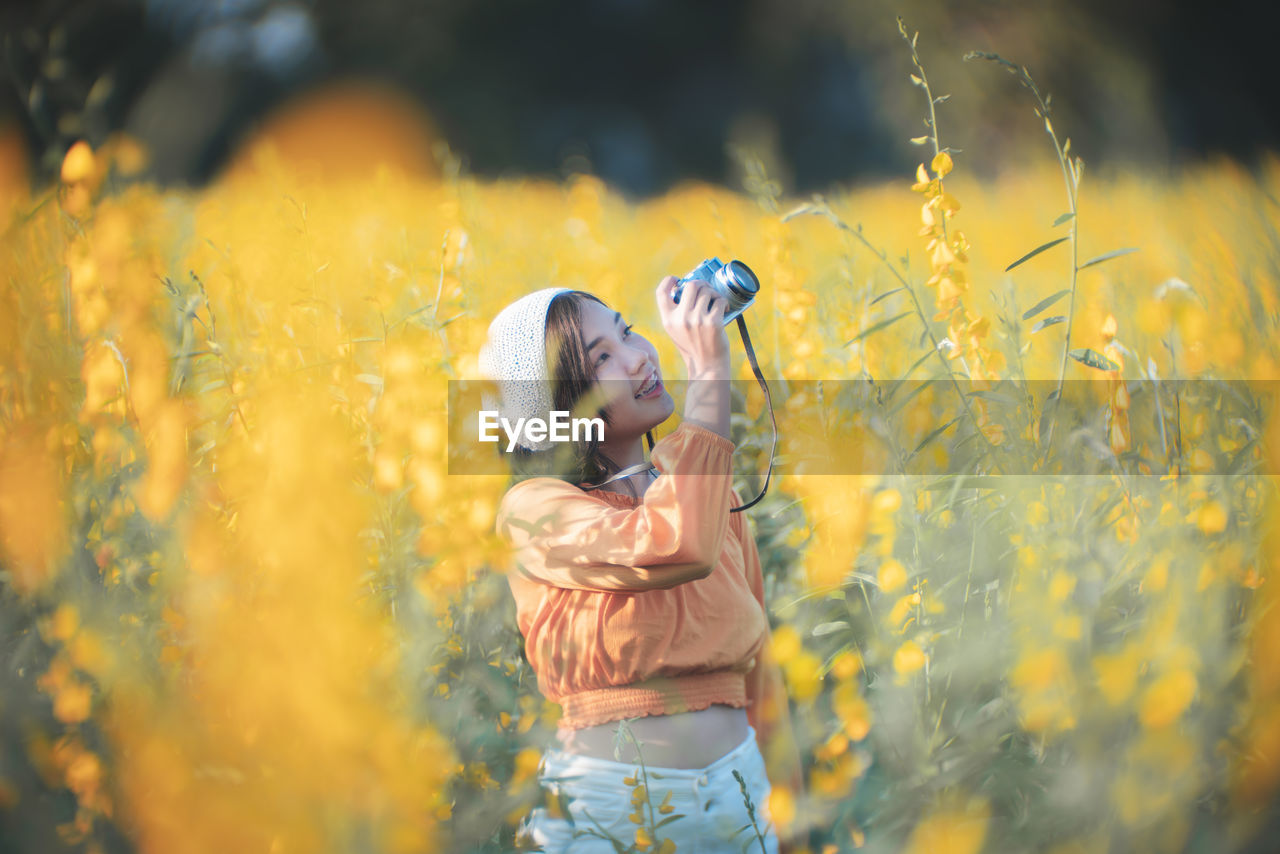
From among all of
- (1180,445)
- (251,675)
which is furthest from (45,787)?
(1180,445)

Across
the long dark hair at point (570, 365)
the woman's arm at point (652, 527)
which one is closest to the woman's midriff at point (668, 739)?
the woman's arm at point (652, 527)

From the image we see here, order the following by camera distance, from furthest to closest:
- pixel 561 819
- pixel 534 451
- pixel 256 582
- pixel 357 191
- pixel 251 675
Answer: pixel 357 191 < pixel 534 451 < pixel 561 819 < pixel 256 582 < pixel 251 675

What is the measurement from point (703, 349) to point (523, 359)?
0.76 feet

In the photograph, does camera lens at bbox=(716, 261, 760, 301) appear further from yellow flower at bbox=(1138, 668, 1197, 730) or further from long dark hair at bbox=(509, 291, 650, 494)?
yellow flower at bbox=(1138, 668, 1197, 730)

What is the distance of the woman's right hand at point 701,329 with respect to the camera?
87cm

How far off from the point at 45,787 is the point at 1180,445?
1438 mm

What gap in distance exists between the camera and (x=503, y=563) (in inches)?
36.6

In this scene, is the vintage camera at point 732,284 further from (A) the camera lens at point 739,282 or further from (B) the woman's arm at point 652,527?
(B) the woman's arm at point 652,527

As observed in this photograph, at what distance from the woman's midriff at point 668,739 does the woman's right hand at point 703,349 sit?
1.12 ft

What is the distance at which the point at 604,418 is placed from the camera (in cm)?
99

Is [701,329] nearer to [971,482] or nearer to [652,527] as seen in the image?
[652,527]

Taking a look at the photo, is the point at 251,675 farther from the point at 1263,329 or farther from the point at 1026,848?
the point at 1263,329

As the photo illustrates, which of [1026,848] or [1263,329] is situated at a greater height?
[1263,329]

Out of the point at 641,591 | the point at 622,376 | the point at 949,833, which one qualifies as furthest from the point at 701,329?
the point at 949,833
